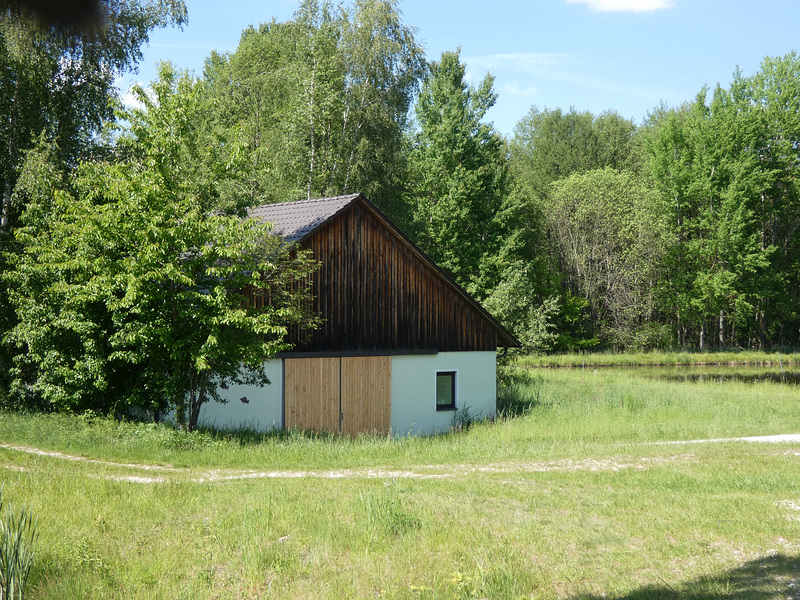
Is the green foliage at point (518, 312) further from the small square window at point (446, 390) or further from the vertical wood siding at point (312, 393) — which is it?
the vertical wood siding at point (312, 393)

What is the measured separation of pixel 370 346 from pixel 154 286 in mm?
7046

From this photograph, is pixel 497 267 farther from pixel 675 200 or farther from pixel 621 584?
pixel 621 584

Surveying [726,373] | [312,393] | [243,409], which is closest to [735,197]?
[726,373]

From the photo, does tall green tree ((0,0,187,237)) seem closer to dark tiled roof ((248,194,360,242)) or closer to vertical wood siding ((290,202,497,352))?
dark tiled roof ((248,194,360,242))

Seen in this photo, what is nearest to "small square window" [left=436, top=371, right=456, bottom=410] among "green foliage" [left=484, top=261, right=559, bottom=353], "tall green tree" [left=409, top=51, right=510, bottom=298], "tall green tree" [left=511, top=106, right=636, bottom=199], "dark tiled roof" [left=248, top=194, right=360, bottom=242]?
"dark tiled roof" [left=248, top=194, right=360, bottom=242]

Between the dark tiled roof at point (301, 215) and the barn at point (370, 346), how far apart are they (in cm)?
6

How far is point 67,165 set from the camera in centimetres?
2123

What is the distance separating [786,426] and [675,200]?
38.9 m

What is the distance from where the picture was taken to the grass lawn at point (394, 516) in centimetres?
705

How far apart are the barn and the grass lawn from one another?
8.35 ft

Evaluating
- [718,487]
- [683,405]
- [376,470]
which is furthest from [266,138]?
[718,487]

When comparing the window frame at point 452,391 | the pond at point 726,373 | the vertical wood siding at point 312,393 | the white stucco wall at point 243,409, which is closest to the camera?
the white stucco wall at point 243,409

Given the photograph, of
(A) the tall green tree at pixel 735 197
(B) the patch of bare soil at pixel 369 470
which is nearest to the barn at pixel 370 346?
(B) the patch of bare soil at pixel 369 470

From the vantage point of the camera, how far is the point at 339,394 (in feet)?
62.6
